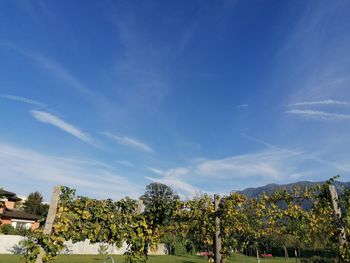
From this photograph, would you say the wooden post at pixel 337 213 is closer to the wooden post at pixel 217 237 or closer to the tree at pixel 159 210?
the wooden post at pixel 217 237

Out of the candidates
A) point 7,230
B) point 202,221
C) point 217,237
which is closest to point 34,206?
point 7,230

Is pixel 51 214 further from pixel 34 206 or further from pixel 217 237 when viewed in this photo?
pixel 34 206

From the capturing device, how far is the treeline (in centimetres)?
875

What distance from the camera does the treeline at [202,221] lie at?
8750 millimetres

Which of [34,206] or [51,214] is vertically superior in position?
[34,206]

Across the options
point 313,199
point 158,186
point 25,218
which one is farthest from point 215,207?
point 158,186

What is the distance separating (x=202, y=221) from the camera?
11.1m

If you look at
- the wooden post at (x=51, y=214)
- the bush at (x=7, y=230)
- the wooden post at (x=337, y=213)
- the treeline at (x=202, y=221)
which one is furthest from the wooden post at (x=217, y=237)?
the bush at (x=7, y=230)

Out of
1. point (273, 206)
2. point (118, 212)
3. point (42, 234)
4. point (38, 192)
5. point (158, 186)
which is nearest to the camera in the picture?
point (42, 234)

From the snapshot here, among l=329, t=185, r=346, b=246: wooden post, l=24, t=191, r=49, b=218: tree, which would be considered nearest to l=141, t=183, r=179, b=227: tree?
l=329, t=185, r=346, b=246: wooden post

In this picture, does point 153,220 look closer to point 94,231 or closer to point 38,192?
point 94,231

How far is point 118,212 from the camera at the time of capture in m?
9.97

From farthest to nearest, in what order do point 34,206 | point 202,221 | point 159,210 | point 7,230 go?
point 34,206 < point 7,230 < point 202,221 < point 159,210

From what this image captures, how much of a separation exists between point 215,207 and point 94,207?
4.16 m
